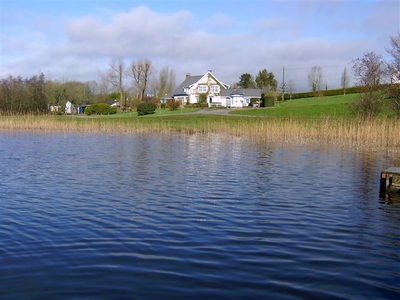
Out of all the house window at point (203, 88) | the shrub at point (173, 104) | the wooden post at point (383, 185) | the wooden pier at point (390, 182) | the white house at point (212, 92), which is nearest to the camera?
the wooden pier at point (390, 182)

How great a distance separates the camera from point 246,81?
10188cm

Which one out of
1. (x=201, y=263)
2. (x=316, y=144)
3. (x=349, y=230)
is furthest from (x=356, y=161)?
(x=201, y=263)

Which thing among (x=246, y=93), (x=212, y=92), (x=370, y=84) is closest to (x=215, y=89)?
(x=212, y=92)

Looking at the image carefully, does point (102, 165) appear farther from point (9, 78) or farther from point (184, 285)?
point (9, 78)

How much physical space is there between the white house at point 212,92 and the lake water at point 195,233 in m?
67.7

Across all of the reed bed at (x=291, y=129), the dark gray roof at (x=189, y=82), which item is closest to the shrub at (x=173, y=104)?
the dark gray roof at (x=189, y=82)

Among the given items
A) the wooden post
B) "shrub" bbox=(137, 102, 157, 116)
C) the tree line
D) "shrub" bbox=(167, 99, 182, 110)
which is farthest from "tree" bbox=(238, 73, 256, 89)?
the wooden post

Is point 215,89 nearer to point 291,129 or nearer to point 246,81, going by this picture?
point 246,81

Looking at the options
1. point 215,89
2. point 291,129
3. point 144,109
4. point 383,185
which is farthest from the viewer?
point 215,89

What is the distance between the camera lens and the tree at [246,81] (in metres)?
101

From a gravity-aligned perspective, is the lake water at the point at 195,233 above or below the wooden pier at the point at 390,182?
below

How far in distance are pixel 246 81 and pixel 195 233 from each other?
313 ft

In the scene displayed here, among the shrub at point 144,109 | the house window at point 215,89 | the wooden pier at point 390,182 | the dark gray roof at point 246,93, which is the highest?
Answer: the house window at point 215,89

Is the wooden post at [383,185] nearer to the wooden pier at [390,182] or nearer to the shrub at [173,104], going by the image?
the wooden pier at [390,182]
